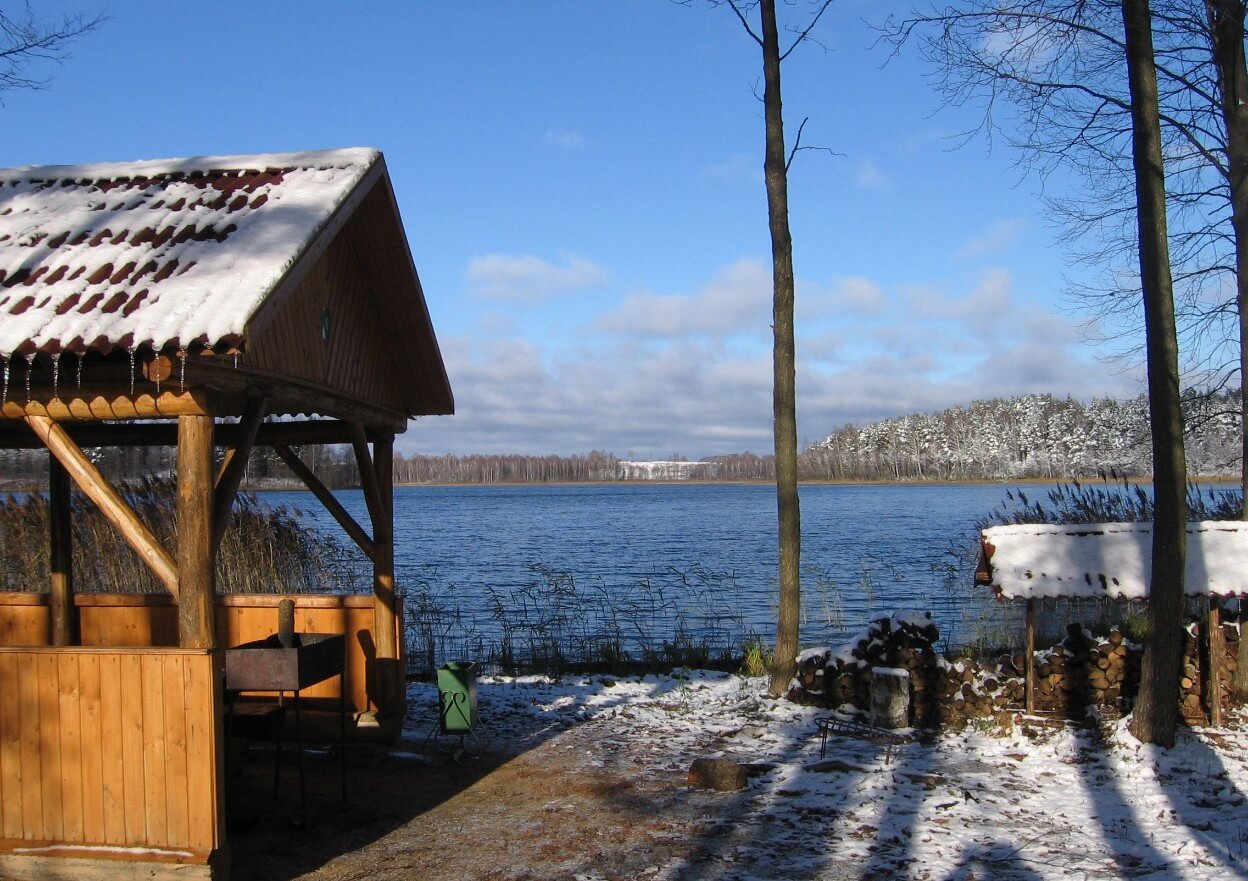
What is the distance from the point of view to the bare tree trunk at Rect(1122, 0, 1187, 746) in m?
8.05

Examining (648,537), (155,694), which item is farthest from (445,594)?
Answer: (648,537)

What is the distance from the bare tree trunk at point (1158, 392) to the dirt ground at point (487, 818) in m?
3.62

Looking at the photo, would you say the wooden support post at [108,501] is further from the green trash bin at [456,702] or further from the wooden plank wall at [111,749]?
the green trash bin at [456,702]

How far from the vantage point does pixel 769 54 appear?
34.8 feet

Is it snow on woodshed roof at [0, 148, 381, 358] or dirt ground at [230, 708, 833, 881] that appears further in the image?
dirt ground at [230, 708, 833, 881]

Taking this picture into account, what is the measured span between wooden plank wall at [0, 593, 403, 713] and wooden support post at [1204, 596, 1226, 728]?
676 cm

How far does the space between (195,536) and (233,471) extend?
63cm

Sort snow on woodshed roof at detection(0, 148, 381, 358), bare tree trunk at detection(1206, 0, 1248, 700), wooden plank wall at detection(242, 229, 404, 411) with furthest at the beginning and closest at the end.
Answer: bare tree trunk at detection(1206, 0, 1248, 700) → wooden plank wall at detection(242, 229, 404, 411) → snow on woodshed roof at detection(0, 148, 381, 358)

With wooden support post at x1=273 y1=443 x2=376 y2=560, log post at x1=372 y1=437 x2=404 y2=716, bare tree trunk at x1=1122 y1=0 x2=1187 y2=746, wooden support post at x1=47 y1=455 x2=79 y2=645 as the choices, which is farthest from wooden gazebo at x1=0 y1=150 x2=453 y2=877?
bare tree trunk at x1=1122 y1=0 x2=1187 y2=746

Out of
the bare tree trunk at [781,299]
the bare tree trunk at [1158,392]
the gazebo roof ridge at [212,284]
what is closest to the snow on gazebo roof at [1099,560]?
the bare tree trunk at [1158,392]

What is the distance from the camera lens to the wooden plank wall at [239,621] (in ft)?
28.7

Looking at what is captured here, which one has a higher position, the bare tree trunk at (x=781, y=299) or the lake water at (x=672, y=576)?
the bare tree trunk at (x=781, y=299)

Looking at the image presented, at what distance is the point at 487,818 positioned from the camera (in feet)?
21.8

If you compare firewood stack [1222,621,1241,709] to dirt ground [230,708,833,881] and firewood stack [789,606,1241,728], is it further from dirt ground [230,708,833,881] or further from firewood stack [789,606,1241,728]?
dirt ground [230,708,833,881]
